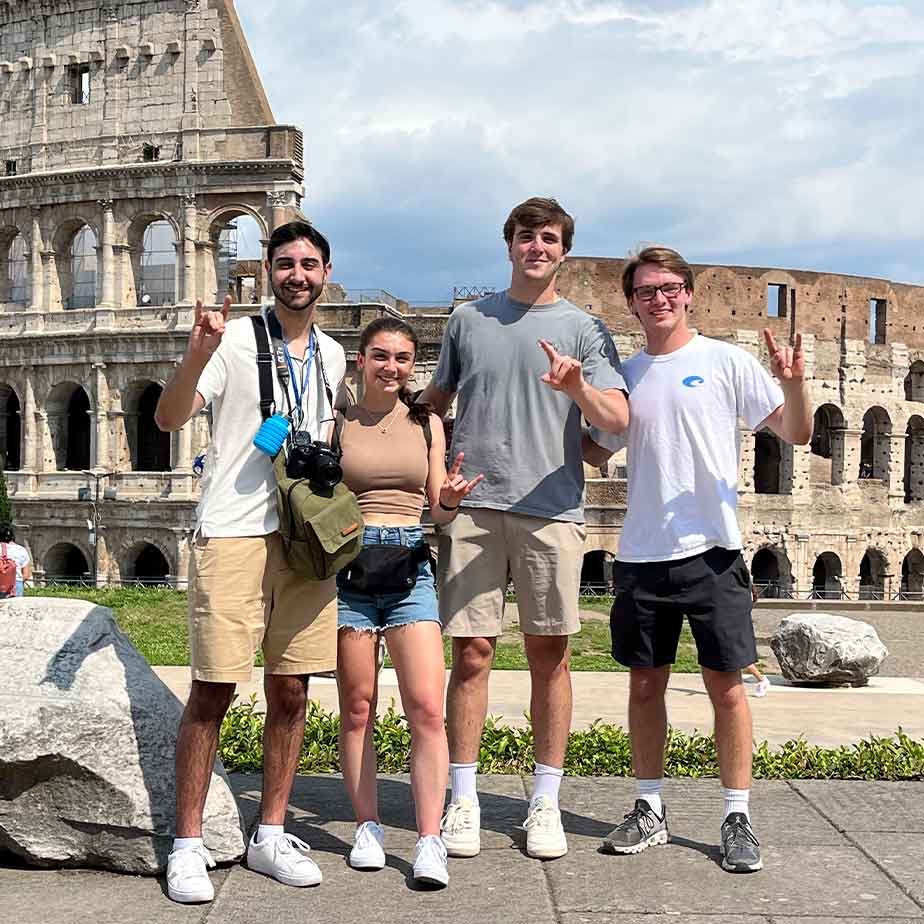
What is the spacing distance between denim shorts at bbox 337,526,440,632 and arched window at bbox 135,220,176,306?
29320mm

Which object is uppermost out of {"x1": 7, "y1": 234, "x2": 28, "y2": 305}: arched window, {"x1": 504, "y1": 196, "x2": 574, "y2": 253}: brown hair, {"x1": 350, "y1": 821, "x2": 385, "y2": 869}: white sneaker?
{"x1": 7, "y1": 234, "x2": 28, "y2": 305}: arched window

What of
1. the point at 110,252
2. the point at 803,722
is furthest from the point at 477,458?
the point at 110,252

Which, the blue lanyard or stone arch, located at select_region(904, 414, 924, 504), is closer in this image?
the blue lanyard

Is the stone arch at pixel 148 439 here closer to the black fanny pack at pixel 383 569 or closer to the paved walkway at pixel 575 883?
the paved walkway at pixel 575 883

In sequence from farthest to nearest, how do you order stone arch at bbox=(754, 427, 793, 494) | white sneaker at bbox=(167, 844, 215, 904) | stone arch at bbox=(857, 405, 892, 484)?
1. stone arch at bbox=(857, 405, 892, 484)
2. stone arch at bbox=(754, 427, 793, 494)
3. white sneaker at bbox=(167, 844, 215, 904)

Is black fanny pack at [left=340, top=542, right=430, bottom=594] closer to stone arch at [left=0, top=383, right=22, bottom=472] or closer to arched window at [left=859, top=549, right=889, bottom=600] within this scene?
stone arch at [left=0, top=383, right=22, bottom=472]

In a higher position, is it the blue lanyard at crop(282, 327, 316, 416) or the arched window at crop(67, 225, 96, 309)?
the arched window at crop(67, 225, 96, 309)

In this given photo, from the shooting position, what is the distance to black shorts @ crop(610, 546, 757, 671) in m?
4.59

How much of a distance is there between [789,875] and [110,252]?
29040 millimetres

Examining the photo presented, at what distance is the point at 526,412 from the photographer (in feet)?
15.6

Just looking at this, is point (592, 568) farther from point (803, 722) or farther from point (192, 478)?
point (803, 722)

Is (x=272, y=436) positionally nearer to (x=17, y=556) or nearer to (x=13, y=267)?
(x=17, y=556)

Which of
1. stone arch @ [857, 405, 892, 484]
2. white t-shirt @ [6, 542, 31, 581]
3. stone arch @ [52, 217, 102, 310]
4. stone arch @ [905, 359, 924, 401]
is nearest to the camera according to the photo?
white t-shirt @ [6, 542, 31, 581]

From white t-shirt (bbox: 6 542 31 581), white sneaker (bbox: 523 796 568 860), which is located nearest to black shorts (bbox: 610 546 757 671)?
white sneaker (bbox: 523 796 568 860)
